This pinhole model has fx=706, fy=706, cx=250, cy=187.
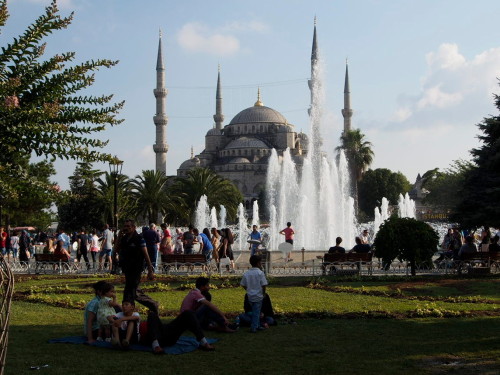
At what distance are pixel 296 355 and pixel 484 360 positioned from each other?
1.67 m

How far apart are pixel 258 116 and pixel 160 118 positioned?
105 ft

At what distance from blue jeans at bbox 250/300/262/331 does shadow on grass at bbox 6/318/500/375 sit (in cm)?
13

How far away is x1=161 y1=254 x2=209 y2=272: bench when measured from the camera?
15.4 metres

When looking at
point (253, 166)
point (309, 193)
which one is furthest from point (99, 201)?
point (253, 166)

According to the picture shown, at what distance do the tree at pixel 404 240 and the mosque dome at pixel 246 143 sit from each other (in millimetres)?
78252

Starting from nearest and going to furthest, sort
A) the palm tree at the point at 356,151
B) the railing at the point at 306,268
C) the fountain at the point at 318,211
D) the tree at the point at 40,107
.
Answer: the tree at the point at 40,107 → the railing at the point at 306,268 → the fountain at the point at 318,211 → the palm tree at the point at 356,151

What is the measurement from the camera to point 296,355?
21.4ft

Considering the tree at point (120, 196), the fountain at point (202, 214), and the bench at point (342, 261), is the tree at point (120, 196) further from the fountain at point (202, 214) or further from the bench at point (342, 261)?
the bench at point (342, 261)

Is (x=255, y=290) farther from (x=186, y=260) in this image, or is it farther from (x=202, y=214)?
(x=202, y=214)

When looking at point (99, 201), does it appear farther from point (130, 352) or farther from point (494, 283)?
point (130, 352)

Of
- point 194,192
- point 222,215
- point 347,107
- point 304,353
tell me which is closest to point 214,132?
point 347,107

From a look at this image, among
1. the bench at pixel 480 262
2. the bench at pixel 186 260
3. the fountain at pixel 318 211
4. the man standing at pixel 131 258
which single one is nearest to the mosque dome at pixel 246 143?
the fountain at pixel 318 211

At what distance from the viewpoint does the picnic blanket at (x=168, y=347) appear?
6.68 metres

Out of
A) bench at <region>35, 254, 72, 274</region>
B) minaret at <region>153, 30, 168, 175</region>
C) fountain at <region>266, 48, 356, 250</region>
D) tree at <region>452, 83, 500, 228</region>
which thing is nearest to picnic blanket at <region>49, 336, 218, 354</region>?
tree at <region>452, 83, 500, 228</region>
